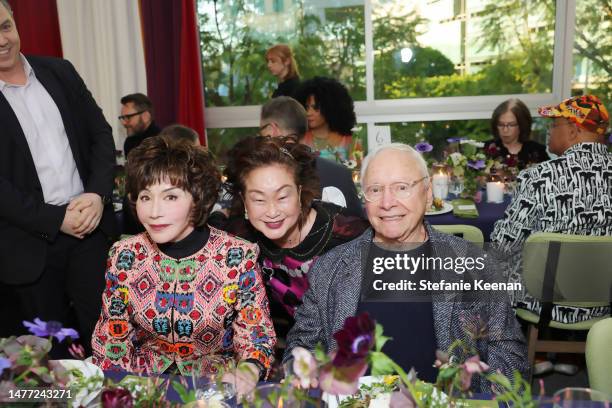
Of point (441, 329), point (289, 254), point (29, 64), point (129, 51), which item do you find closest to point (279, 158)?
point (289, 254)

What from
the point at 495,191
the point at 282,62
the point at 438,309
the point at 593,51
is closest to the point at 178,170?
the point at 438,309

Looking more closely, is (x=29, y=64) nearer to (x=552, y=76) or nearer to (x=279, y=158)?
(x=279, y=158)

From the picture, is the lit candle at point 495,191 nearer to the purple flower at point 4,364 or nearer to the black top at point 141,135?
the black top at point 141,135

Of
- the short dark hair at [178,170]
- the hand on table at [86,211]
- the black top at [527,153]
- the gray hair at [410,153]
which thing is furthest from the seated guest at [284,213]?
the black top at [527,153]

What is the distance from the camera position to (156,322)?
162 centimetres

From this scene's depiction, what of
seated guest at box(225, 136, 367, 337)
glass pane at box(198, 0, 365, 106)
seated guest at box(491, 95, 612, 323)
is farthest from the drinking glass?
glass pane at box(198, 0, 365, 106)

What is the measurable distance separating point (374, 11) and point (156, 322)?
467cm

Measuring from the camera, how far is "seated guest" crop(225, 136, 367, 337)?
5.88ft

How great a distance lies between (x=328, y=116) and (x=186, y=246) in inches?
87.8

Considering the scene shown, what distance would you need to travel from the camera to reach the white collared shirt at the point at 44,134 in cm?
218

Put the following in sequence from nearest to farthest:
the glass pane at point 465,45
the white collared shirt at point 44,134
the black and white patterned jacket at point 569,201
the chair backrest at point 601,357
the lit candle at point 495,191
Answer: the chair backrest at point 601,357 → the white collared shirt at point 44,134 → the black and white patterned jacket at point 569,201 → the lit candle at point 495,191 → the glass pane at point 465,45

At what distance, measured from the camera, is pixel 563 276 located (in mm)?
2295

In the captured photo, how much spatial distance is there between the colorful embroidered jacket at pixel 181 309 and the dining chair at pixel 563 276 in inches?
45.7

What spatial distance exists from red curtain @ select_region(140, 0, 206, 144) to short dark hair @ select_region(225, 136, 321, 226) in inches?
155
